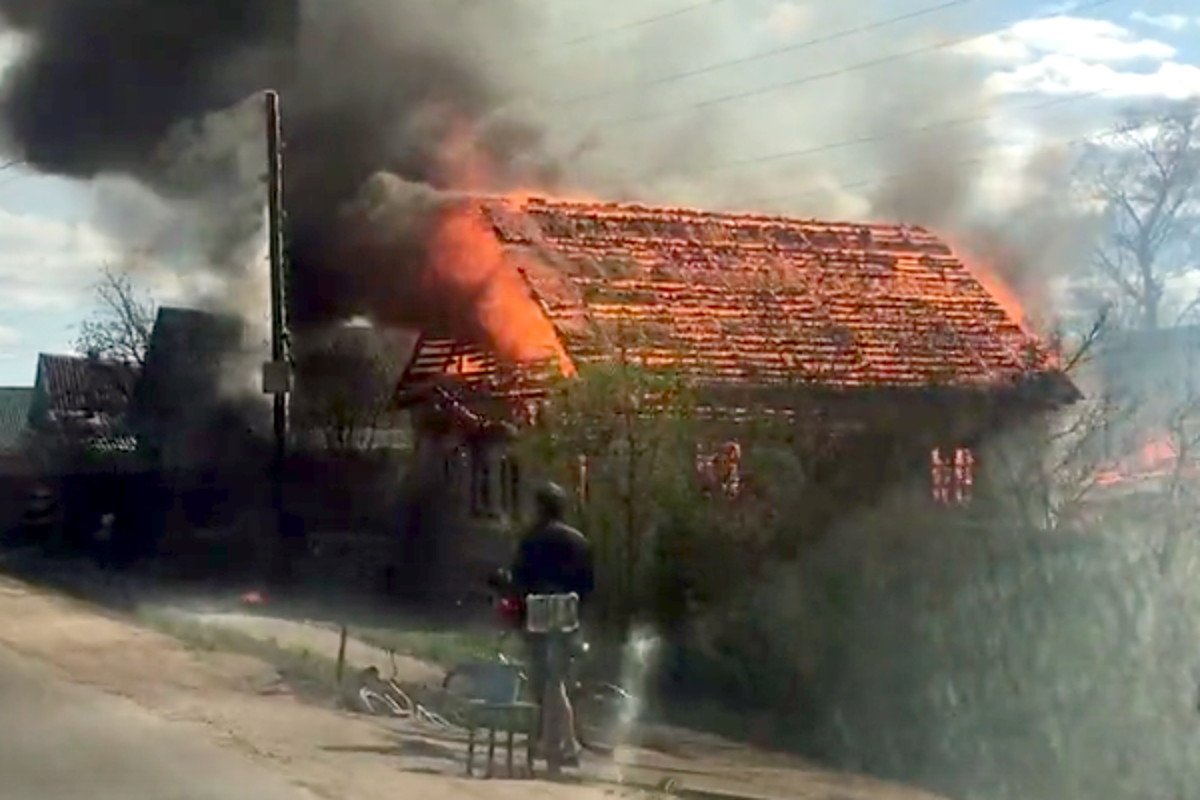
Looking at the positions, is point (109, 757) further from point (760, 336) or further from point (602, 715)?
point (760, 336)

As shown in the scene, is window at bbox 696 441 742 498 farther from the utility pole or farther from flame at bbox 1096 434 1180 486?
the utility pole

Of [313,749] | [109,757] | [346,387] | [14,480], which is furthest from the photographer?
[14,480]

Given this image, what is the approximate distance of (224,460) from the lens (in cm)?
2456

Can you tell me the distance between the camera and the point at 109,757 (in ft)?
32.0

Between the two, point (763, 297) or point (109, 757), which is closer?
point (109, 757)

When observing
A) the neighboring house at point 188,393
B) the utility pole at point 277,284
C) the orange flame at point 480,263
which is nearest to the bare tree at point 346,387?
the neighboring house at point 188,393

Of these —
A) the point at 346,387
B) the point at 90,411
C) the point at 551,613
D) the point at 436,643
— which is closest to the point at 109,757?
the point at 551,613

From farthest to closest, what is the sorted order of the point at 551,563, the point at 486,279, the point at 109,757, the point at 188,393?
the point at 188,393, the point at 486,279, the point at 551,563, the point at 109,757

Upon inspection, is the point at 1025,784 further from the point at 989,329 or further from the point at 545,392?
the point at 989,329

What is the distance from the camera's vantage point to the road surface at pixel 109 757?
870cm

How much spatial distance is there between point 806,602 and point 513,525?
575 centimetres

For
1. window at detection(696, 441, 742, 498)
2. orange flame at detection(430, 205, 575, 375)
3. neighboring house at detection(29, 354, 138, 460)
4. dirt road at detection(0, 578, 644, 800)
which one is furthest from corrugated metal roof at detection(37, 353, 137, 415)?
window at detection(696, 441, 742, 498)

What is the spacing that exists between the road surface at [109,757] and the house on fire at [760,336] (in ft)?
13.0

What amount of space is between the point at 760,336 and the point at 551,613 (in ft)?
20.4
